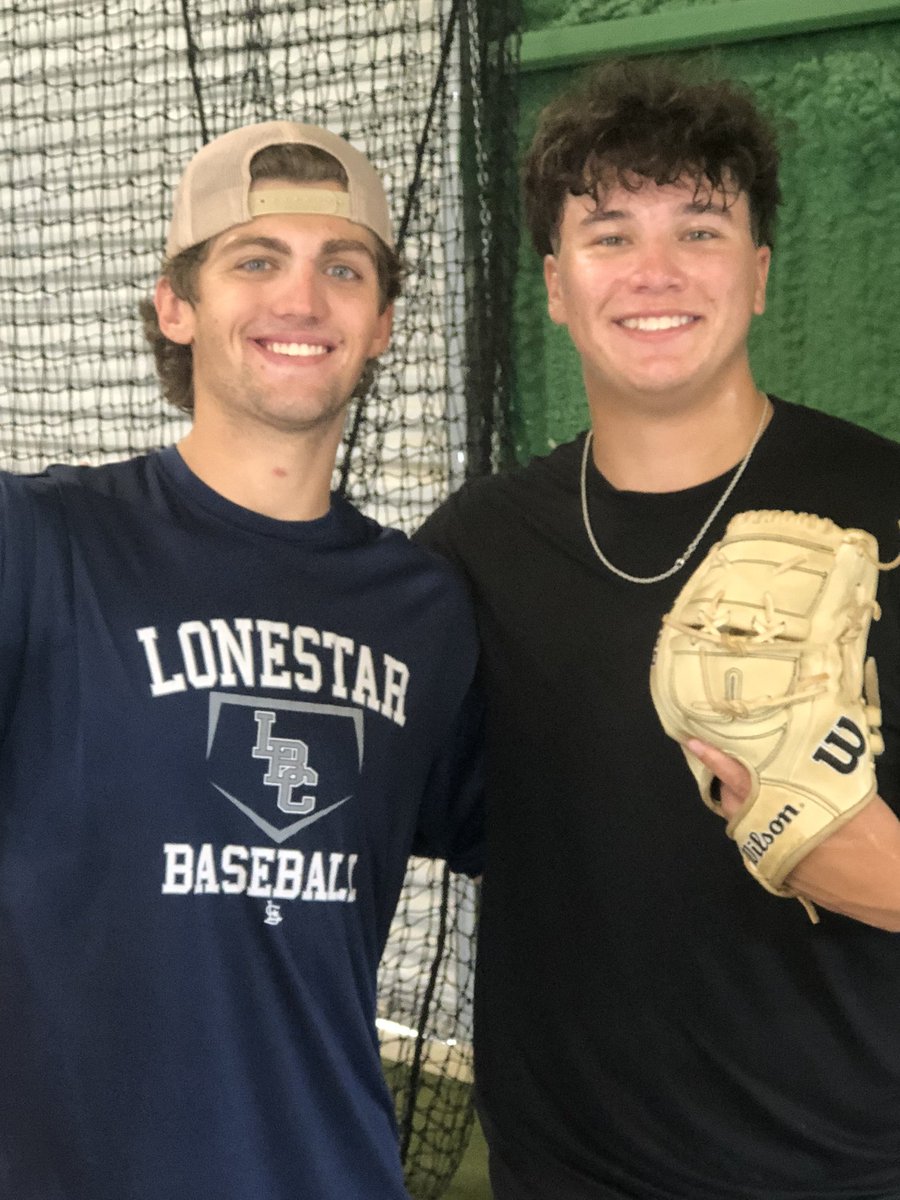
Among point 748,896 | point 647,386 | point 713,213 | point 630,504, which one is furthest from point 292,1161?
point 713,213

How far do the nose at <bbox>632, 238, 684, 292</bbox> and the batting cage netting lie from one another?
39.0 inches

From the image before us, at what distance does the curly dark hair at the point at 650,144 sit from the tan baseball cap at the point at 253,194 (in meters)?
0.23

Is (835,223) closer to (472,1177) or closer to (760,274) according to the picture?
(760,274)

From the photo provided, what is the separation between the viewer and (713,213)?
152 centimetres

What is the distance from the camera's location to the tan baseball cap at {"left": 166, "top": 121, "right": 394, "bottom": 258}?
59.0 inches

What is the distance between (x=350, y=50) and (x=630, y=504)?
2013 mm

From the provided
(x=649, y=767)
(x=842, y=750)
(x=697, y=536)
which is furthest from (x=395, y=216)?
(x=842, y=750)

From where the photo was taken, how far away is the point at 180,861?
122cm

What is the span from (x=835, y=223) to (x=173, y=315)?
57.7 inches

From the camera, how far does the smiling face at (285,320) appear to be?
4.70 feet

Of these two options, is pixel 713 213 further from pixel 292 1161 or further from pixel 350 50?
pixel 350 50

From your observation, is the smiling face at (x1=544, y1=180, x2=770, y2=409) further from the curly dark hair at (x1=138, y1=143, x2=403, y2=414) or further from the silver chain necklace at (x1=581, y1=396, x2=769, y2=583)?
the curly dark hair at (x1=138, y1=143, x2=403, y2=414)

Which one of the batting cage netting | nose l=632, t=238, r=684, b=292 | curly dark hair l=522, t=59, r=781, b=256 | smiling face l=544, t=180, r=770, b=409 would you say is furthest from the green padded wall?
nose l=632, t=238, r=684, b=292

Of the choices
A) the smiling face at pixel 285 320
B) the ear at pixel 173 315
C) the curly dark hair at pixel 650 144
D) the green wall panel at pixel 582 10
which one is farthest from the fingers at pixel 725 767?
the green wall panel at pixel 582 10
